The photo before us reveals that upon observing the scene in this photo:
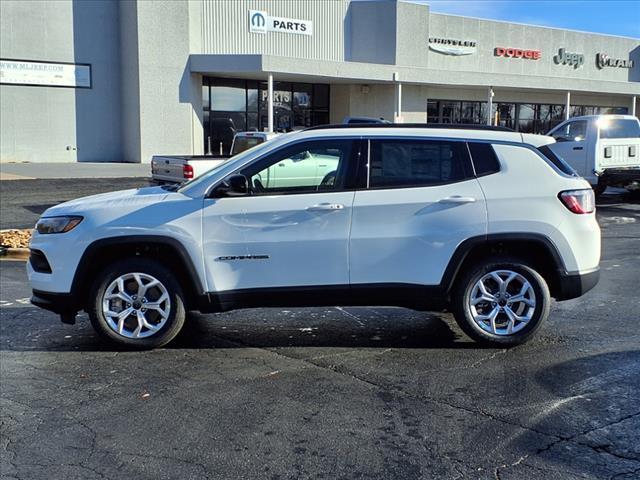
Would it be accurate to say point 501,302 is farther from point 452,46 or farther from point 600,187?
point 452,46

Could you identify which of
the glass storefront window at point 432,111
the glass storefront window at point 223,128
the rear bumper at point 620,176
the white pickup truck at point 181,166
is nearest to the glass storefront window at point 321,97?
the glass storefront window at point 223,128

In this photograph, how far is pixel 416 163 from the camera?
573 cm

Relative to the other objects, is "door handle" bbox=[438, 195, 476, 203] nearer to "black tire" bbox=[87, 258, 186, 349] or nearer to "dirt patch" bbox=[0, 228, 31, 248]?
"black tire" bbox=[87, 258, 186, 349]


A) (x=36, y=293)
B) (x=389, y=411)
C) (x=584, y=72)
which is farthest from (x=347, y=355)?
(x=584, y=72)

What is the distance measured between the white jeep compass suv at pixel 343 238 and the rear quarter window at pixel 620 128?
1332 centimetres

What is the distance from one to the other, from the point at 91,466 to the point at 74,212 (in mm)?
2560

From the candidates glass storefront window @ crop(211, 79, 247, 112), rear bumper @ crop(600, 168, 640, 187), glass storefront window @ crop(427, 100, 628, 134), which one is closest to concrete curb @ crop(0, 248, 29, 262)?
rear bumper @ crop(600, 168, 640, 187)

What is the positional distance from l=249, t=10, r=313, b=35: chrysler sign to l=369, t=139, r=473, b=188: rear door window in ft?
94.3

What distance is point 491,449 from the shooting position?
12.8ft

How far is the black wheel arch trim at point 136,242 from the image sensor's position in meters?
5.54

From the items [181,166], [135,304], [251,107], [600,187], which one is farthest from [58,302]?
[251,107]

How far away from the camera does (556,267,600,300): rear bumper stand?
571 centimetres

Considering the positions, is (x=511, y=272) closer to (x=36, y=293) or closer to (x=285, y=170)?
(x=285, y=170)

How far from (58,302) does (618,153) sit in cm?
1586
